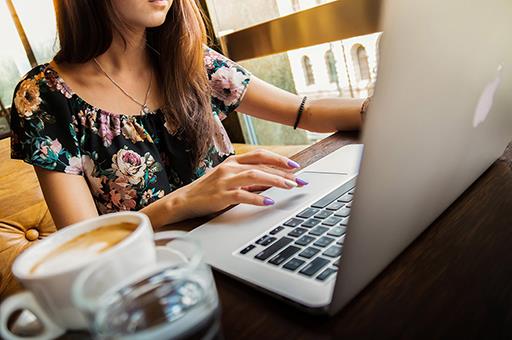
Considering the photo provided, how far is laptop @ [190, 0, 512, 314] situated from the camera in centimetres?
25

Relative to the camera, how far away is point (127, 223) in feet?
1.09

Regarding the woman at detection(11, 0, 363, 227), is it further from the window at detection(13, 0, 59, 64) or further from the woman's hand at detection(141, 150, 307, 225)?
the window at detection(13, 0, 59, 64)

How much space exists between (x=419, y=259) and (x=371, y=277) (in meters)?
0.06

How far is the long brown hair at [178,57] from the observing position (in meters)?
0.87

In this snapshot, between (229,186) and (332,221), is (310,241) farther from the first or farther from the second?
(229,186)

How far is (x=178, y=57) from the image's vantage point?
991mm

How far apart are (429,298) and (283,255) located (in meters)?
0.13

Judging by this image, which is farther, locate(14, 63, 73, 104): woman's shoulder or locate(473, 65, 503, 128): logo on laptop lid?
locate(14, 63, 73, 104): woman's shoulder

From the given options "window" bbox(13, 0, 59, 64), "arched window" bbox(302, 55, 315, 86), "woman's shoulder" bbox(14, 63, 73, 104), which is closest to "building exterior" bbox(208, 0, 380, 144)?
"arched window" bbox(302, 55, 315, 86)

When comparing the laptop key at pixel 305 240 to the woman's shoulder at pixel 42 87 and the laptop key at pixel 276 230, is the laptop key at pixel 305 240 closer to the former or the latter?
the laptop key at pixel 276 230

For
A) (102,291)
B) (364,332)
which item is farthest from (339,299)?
(102,291)

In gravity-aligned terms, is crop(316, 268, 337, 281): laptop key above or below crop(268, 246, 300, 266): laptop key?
above

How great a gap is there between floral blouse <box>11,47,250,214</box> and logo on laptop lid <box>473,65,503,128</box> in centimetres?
69

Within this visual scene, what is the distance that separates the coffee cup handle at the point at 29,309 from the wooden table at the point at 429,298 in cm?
13
